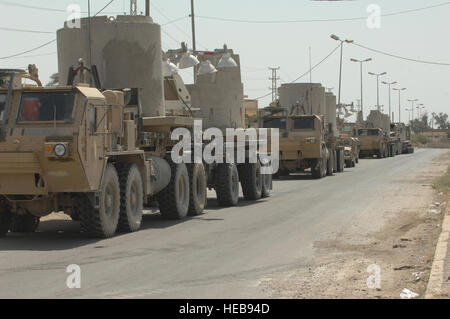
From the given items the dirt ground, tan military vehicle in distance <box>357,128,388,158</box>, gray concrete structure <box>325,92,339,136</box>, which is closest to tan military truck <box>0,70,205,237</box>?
the dirt ground

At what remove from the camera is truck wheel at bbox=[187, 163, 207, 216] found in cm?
1723

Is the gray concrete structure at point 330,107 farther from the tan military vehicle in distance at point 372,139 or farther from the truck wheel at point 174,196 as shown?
the truck wheel at point 174,196

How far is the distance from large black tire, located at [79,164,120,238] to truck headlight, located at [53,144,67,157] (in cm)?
112

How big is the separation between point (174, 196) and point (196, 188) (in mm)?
1418

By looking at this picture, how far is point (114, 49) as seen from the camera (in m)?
15.8

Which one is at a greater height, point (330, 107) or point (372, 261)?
point (330, 107)

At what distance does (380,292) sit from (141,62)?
28.6 feet

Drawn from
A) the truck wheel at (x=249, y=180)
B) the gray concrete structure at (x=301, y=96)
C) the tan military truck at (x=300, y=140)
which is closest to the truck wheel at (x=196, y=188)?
the truck wheel at (x=249, y=180)

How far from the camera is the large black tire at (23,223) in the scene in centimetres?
1419

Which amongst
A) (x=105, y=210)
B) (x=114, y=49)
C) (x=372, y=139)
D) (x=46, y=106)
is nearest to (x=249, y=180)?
(x=114, y=49)

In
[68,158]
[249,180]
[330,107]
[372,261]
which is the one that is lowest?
[372,261]

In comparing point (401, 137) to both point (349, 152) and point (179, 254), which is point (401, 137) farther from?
point (179, 254)

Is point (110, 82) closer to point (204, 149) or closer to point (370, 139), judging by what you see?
point (204, 149)
